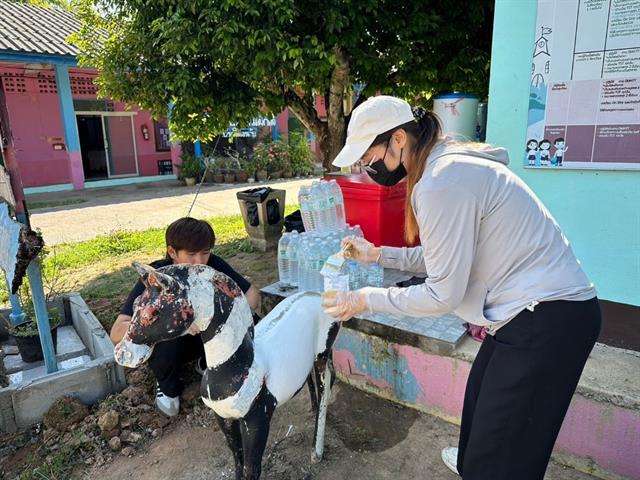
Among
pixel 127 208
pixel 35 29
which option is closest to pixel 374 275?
pixel 127 208

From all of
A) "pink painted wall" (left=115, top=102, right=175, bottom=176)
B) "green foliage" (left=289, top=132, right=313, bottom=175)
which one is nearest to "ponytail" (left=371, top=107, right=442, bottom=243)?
"green foliage" (left=289, top=132, right=313, bottom=175)

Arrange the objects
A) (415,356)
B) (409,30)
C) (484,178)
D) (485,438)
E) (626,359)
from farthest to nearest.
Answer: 1. (409,30)
2. (415,356)
3. (626,359)
4. (485,438)
5. (484,178)

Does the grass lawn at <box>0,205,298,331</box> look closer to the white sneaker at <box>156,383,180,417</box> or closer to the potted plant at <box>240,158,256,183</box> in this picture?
the white sneaker at <box>156,383,180,417</box>

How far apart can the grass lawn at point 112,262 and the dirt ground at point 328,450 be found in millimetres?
1876

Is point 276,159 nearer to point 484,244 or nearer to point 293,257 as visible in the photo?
point 293,257

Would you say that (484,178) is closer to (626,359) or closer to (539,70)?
(626,359)

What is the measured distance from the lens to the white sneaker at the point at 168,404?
2.80 m

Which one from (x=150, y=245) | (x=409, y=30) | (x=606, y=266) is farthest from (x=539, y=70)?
(x=150, y=245)

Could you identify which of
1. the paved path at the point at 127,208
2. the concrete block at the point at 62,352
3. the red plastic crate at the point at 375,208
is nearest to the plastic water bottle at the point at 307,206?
the red plastic crate at the point at 375,208

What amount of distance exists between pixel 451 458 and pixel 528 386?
1.04 metres

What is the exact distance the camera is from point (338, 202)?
414cm

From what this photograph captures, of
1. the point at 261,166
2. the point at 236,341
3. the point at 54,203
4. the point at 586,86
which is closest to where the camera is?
the point at 236,341

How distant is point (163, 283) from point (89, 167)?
16.1 m

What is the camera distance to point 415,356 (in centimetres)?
275
